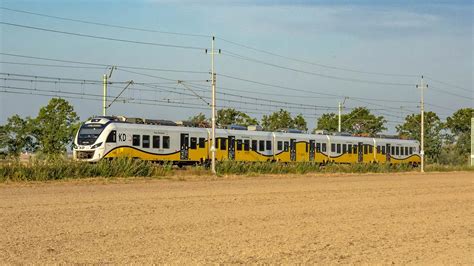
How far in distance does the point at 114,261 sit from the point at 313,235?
202 inches

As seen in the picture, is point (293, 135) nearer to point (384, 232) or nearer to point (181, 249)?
point (384, 232)

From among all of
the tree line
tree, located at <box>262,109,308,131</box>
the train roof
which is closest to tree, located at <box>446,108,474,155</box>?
the tree line

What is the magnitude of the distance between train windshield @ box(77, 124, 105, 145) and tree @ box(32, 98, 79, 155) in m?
17.2

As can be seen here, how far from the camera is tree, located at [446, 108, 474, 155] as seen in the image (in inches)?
3770

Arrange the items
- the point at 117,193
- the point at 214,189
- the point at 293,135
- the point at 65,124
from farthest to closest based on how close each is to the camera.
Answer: the point at 65,124, the point at 293,135, the point at 214,189, the point at 117,193

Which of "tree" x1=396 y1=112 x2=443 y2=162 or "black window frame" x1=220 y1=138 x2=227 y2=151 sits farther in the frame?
"tree" x1=396 y1=112 x2=443 y2=162

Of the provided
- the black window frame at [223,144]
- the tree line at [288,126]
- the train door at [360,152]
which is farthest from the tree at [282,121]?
the black window frame at [223,144]

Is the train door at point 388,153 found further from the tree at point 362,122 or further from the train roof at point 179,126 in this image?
the tree at point 362,122

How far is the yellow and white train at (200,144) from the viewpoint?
4288cm

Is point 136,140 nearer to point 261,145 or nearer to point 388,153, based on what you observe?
point 261,145

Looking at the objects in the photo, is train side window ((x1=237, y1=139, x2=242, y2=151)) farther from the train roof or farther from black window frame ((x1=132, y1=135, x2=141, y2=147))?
black window frame ((x1=132, y1=135, x2=141, y2=147))

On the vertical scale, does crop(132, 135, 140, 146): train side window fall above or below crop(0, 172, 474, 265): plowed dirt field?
above

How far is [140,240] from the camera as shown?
14.0m

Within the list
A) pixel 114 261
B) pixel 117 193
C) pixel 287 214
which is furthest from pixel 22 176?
pixel 114 261
